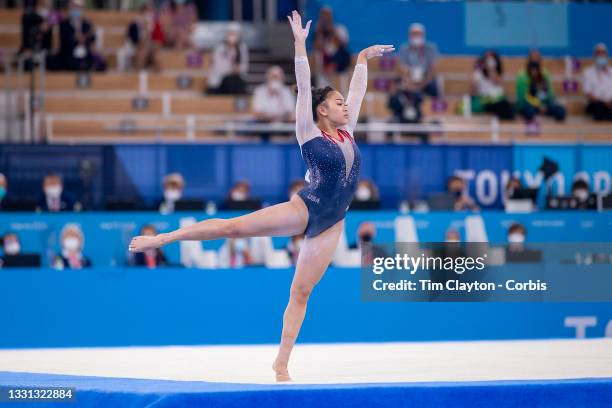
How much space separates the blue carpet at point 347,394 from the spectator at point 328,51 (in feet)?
31.2

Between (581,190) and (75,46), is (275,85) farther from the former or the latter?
(581,190)

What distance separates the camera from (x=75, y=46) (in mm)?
14227

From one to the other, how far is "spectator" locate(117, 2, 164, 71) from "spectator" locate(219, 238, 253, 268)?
4.78m

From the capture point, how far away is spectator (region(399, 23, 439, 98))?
44.3 feet

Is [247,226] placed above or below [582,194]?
above

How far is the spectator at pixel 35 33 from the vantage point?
539 inches

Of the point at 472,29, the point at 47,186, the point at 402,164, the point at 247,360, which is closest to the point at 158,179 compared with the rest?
the point at 47,186

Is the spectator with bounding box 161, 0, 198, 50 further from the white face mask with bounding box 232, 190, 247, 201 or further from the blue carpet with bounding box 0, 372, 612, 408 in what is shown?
the blue carpet with bounding box 0, 372, 612, 408

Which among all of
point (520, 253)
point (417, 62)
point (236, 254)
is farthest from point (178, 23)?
→ point (520, 253)

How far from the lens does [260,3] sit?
59.6ft

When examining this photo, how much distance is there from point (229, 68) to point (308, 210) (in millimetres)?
8926

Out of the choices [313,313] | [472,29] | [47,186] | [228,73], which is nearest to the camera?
[313,313]

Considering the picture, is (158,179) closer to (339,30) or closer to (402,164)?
(402,164)

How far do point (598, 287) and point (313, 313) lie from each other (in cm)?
266
